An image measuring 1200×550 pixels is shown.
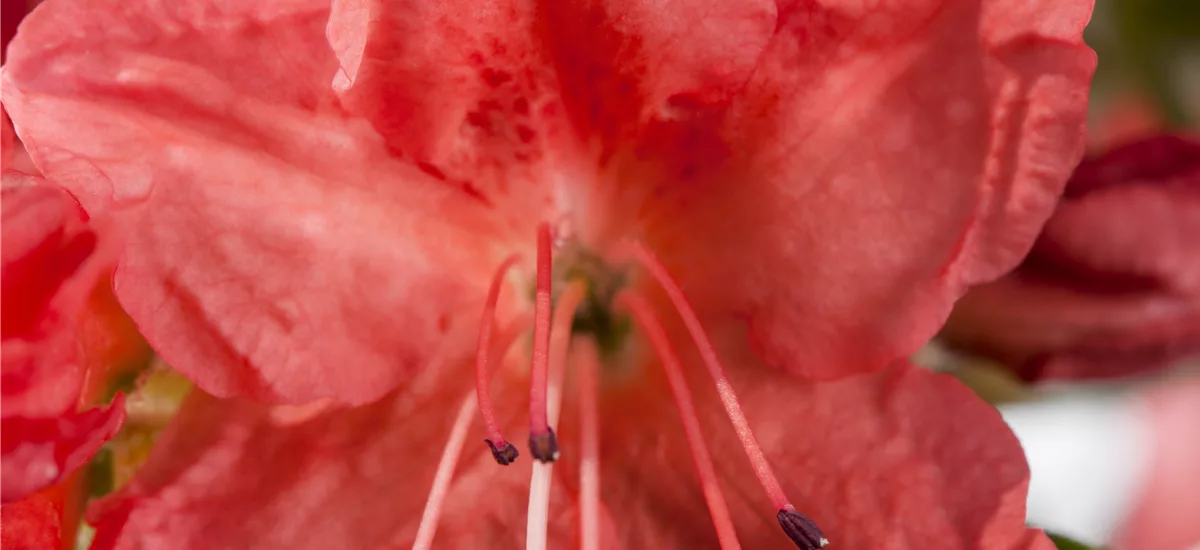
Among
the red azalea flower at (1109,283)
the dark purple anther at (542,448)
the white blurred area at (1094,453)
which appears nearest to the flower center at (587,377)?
the dark purple anther at (542,448)

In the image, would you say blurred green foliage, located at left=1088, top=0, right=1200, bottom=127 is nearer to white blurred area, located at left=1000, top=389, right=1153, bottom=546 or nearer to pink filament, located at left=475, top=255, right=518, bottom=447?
Result: white blurred area, located at left=1000, top=389, right=1153, bottom=546

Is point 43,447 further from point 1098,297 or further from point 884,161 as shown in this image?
point 1098,297

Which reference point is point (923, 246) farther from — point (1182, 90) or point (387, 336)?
point (1182, 90)

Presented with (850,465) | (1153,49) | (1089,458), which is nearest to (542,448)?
(850,465)

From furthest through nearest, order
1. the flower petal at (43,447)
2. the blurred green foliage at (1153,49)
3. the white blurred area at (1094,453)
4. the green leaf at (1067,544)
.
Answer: the blurred green foliage at (1153,49) → the white blurred area at (1094,453) → the green leaf at (1067,544) → the flower petal at (43,447)

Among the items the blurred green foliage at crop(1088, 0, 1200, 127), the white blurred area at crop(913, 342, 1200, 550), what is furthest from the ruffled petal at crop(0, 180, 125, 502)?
the blurred green foliage at crop(1088, 0, 1200, 127)

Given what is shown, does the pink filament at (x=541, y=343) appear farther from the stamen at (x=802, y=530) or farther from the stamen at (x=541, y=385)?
the stamen at (x=802, y=530)

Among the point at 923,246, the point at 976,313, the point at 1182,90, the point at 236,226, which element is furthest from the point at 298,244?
the point at 1182,90
